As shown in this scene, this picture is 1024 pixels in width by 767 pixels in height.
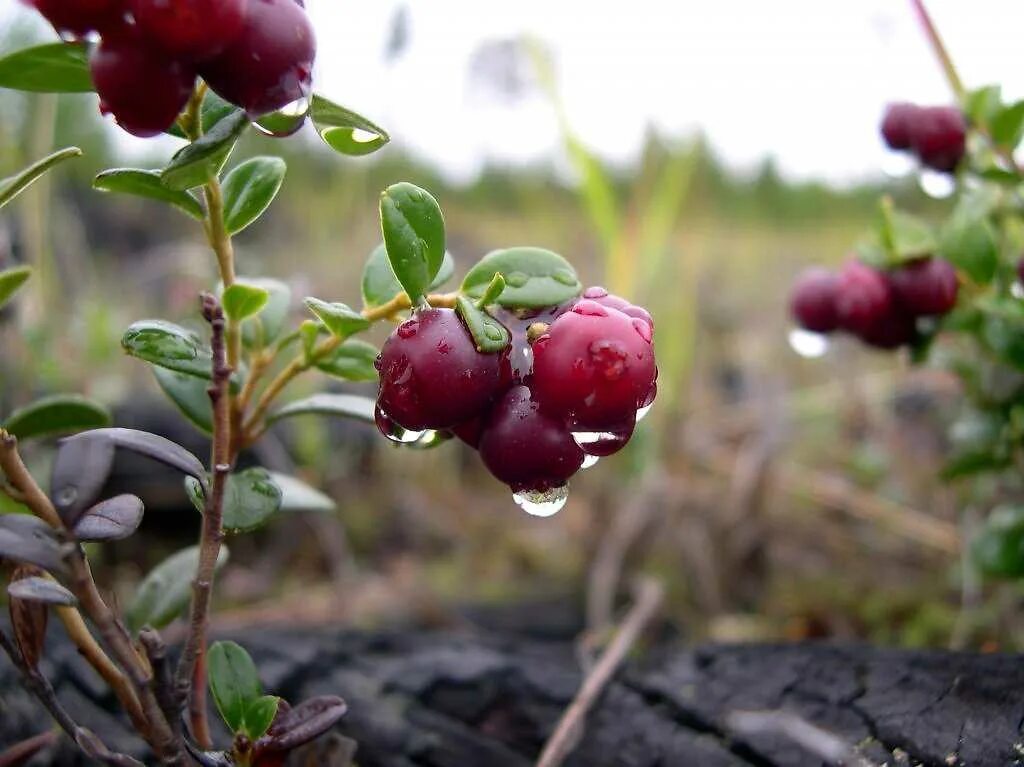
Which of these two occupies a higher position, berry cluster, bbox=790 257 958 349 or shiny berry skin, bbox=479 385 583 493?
berry cluster, bbox=790 257 958 349

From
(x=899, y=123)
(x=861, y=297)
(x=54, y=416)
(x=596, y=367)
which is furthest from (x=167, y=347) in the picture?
(x=899, y=123)

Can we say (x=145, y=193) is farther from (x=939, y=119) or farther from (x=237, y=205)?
(x=939, y=119)

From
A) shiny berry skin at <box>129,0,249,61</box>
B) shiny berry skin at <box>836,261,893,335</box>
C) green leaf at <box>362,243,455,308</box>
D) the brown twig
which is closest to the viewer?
shiny berry skin at <box>129,0,249,61</box>

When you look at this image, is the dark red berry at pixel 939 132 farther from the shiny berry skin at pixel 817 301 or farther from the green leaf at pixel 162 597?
the green leaf at pixel 162 597

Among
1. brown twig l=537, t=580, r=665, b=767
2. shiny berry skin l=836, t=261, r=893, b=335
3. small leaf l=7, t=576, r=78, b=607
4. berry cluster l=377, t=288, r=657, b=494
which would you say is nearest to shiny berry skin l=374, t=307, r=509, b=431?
berry cluster l=377, t=288, r=657, b=494

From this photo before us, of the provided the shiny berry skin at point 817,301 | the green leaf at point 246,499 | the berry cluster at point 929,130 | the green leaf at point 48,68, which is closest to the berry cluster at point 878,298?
the shiny berry skin at point 817,301

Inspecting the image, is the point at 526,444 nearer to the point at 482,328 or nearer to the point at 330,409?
the point at 482,328

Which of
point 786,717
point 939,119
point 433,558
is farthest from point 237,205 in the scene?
point 433,558

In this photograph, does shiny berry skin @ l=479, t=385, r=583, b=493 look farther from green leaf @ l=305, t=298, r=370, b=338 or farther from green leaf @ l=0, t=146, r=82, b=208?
green leaf @ l=0, t=146, r=82, b=208
